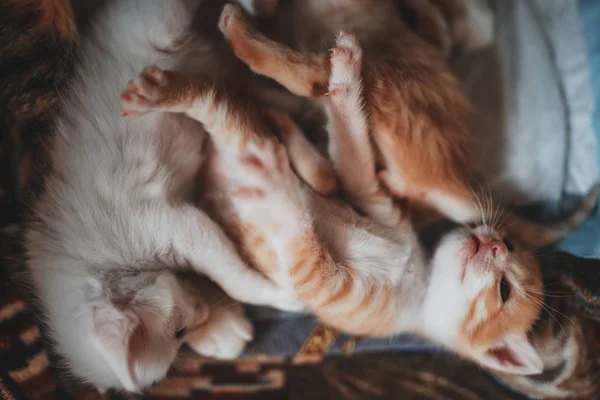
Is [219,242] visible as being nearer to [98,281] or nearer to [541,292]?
[98,281]

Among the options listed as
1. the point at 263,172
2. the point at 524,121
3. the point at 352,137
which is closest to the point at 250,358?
the point at 263,172

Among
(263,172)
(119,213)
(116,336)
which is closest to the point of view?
(116,336)

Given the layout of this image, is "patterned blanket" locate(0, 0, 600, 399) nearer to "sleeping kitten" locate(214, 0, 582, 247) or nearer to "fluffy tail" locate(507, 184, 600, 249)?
"fluffy tail" locate(507, 184, 600, 249)

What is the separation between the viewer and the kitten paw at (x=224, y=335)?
1.39 meters

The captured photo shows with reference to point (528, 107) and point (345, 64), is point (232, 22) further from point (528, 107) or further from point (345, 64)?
point (528, 107)

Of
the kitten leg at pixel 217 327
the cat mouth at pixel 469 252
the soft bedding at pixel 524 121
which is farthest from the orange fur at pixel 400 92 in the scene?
the kitten leg at pixel 217 327

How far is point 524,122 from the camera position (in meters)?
1.62

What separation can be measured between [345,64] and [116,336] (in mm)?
784

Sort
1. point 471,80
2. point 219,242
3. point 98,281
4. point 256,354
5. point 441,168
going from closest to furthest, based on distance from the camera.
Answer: point 98,281 → point 219,242 → point 441,168 → point 256,354 → point 471,80

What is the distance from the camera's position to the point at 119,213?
3.78 feet

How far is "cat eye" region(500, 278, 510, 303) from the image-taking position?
1381mm

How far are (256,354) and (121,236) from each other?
625mm

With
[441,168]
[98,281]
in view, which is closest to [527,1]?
[441,168]

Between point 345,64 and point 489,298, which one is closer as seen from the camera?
point 345,64
